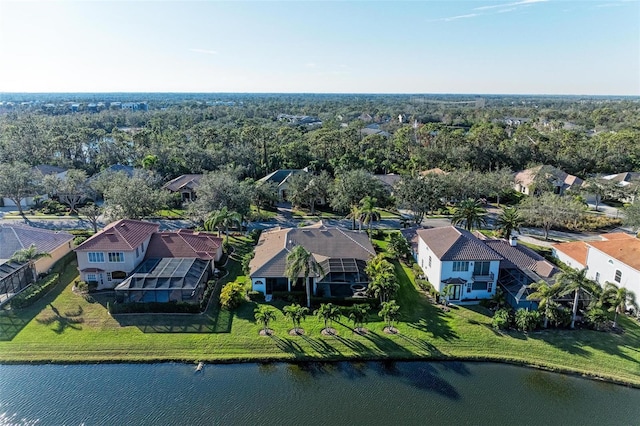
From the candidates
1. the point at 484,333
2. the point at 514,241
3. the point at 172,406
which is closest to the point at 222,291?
the point at 172,406

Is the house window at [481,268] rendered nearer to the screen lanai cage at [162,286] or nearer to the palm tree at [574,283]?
the palm tree at [574,283]

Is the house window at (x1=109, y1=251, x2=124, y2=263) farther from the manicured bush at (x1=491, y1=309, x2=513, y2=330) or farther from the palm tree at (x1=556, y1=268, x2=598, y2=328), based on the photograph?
the palm tree at (x1=556, y1=268, x2=598, y2=328)

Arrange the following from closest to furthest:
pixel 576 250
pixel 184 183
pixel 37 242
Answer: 1. pixel 37 242
2. pixel 576 250
3. pixel 184 183

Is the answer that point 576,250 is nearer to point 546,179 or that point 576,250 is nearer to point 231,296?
point 546,179

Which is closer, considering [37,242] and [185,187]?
[37,242]

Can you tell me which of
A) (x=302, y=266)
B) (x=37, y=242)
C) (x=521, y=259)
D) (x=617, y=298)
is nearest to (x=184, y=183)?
(x=37, y=242)

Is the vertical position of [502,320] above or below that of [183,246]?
below

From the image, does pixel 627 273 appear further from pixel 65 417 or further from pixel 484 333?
pixel 65 417
